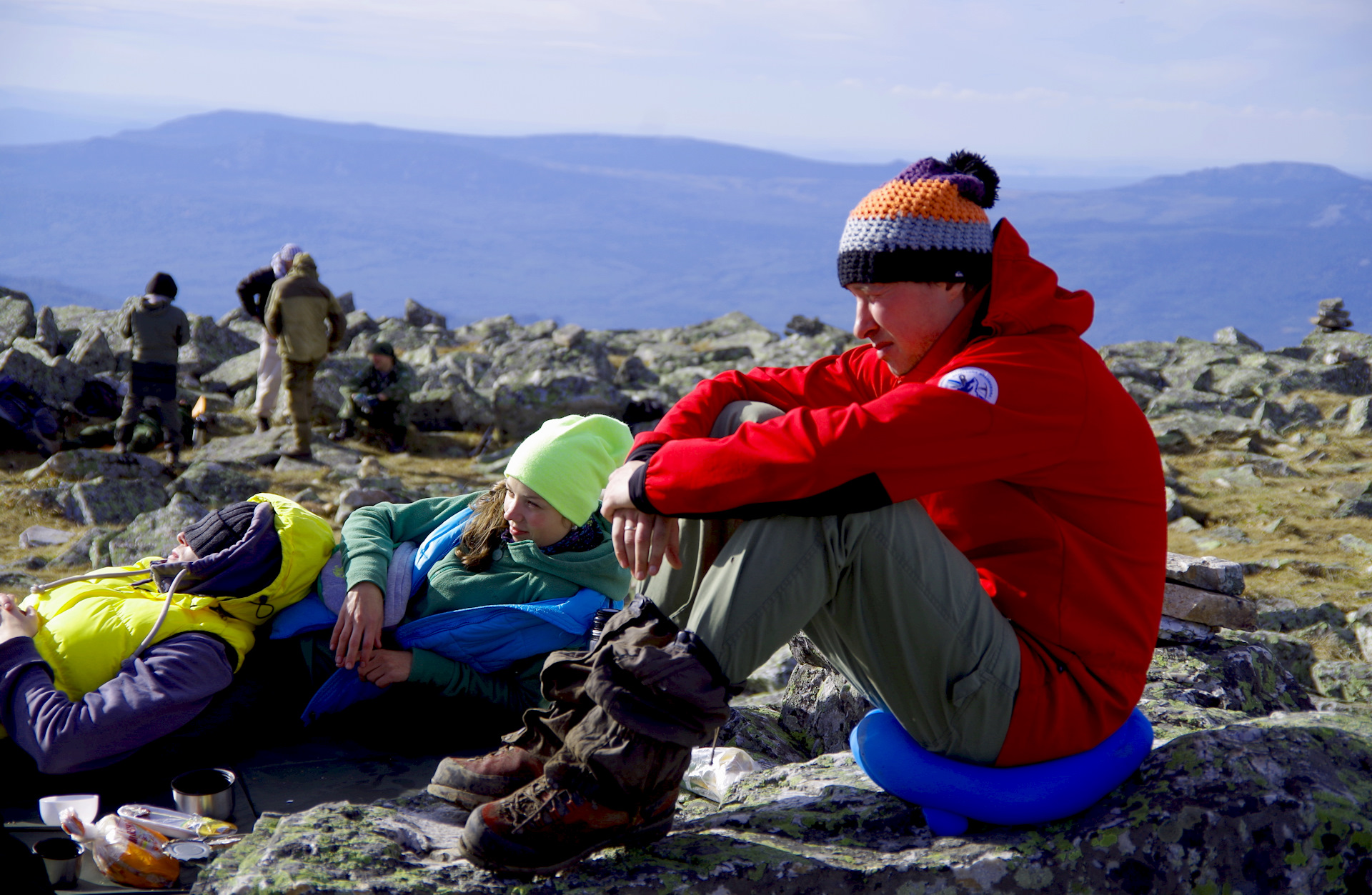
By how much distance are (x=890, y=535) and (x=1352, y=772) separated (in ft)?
5.05

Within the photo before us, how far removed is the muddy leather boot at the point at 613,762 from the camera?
2.12 metres

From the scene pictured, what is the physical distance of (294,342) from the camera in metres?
11.5

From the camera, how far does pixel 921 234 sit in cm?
253

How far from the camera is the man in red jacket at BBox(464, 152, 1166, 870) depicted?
2160 millimetres

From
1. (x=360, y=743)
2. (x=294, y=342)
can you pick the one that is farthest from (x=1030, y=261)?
(x=294, y=342)

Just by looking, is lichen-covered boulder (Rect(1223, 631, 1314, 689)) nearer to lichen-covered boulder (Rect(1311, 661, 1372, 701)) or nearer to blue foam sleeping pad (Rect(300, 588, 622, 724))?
lichen-covered boulder (Rect(1311, 661, 1372, 701))

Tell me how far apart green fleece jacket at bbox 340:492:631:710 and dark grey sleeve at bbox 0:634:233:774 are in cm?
65

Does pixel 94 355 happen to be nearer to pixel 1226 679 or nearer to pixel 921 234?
pixel 921 234

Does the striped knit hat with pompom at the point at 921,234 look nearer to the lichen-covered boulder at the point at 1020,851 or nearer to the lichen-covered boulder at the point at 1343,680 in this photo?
the lichen-covered boulder at the point at 1020,851

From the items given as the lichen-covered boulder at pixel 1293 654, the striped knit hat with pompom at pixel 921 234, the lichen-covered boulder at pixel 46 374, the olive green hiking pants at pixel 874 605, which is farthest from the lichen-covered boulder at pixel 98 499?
the lichen-covered boulder at pixel 1293 654

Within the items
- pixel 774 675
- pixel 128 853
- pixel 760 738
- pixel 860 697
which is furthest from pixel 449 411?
pixel 128 853

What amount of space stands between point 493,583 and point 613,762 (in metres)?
1.91

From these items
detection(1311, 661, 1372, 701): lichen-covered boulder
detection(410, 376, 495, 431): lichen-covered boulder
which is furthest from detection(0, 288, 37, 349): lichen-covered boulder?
detection(1311, 661, 1372, 701): lichen-covered boulder

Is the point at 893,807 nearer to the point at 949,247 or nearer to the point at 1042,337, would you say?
the point at 1042,337
